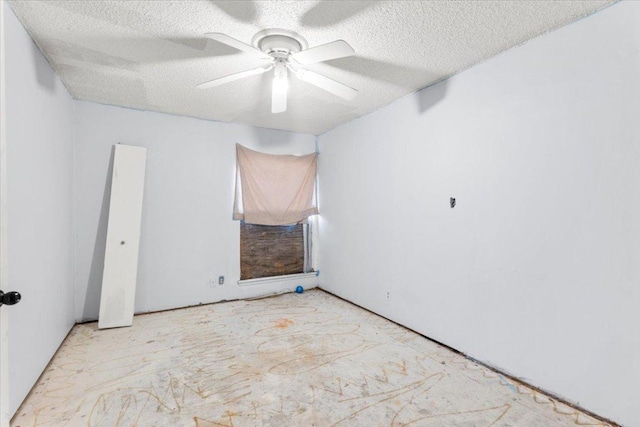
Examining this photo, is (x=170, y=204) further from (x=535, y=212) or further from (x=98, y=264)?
(x=535, y=212)

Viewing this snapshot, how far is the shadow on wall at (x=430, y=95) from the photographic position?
2775mm

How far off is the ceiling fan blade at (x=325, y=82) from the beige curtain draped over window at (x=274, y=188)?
2.01m

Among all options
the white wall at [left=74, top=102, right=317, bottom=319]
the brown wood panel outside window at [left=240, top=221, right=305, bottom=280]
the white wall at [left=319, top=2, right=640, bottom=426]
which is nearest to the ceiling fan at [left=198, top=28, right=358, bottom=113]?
the white wall at [left=319, top=2, right=640, bottom=426]

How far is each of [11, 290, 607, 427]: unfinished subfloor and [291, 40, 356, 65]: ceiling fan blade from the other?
215 cm

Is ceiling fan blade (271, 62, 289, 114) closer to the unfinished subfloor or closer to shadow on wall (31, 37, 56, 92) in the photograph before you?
shadow on wall (31, 37, 56, 92)

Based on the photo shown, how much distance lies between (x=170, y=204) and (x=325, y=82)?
247 cm

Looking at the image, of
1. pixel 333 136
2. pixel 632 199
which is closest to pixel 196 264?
pixel 333 136

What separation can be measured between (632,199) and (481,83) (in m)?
1.29

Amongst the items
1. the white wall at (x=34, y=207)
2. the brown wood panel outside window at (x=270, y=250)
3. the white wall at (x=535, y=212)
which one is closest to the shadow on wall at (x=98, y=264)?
the white wall at (x=34, y=207)

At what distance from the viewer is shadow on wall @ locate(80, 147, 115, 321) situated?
10.9 feet

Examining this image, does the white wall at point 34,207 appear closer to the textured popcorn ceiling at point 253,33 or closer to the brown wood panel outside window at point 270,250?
the textured popcorn ceiling at point 253,33

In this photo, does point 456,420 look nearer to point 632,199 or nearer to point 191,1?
point 632,199

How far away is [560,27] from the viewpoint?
6.50 ft

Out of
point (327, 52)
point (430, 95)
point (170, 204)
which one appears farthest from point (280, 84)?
point (170, 204)
